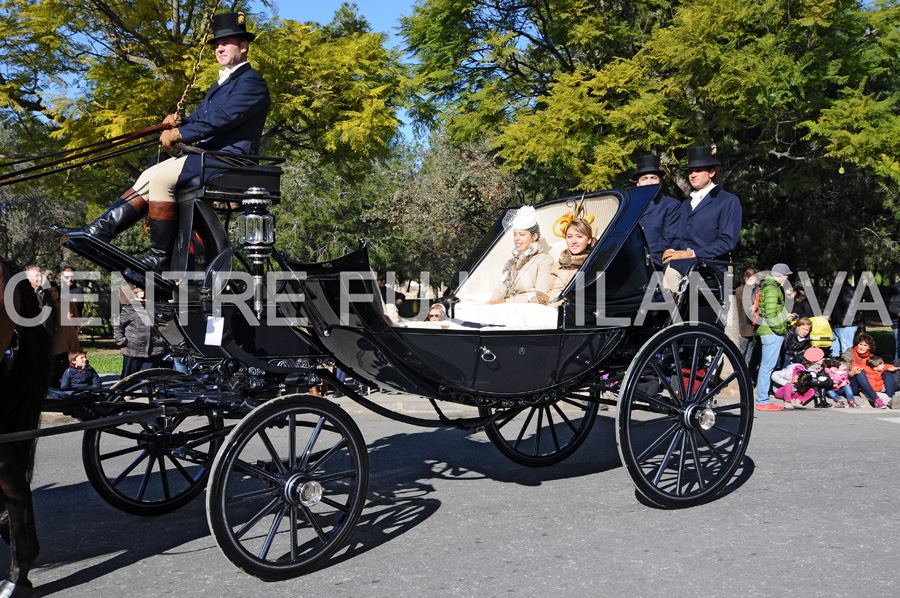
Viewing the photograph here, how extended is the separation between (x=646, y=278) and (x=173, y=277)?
2.89 meters

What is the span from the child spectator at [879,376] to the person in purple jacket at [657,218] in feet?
17.9

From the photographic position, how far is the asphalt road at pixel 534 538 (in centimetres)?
361

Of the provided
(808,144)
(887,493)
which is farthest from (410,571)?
(808,144)

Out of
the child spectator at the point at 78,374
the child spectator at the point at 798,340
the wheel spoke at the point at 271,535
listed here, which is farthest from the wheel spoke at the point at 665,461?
the child spectator at the point at 798,340

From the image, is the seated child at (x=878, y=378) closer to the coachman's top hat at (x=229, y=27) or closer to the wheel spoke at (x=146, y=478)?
the wheel spoke at (x=146, y=478)

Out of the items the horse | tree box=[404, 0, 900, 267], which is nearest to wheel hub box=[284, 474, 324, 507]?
the horse

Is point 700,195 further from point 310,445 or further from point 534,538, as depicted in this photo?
point 310,445

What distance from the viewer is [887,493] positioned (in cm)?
512

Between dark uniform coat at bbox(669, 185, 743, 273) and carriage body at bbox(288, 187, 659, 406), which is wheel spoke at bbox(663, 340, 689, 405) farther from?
dark uniform coat at bbox(669, 185, 743, 273)

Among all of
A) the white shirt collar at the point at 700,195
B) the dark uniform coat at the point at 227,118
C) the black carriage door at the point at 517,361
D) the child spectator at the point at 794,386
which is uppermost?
the dark uniform coat at the point at 227,118

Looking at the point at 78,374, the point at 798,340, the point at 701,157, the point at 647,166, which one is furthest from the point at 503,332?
the point at 798,340

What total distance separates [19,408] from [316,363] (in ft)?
4.41

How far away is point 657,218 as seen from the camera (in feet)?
20.1

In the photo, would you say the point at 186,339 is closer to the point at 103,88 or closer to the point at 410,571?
the point at 410,571
